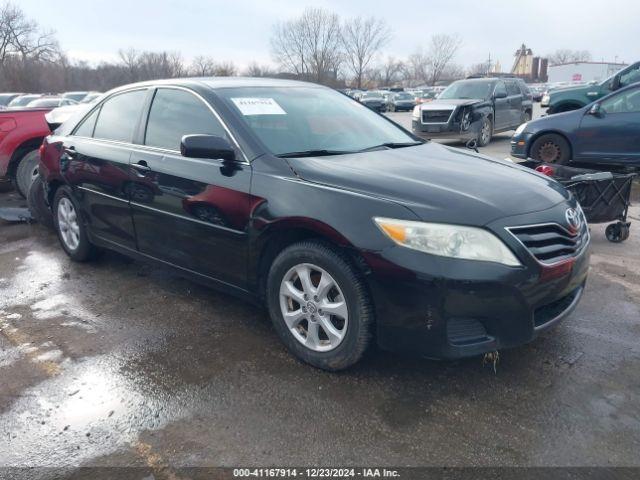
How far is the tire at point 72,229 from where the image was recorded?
4676 millimetres

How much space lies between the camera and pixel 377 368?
118 inches

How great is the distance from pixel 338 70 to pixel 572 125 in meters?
66.2

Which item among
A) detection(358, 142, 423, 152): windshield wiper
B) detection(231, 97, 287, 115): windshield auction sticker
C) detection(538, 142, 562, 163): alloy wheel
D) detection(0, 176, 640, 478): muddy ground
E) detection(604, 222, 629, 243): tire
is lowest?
detection(0, 176, 640, 478): muddy ground

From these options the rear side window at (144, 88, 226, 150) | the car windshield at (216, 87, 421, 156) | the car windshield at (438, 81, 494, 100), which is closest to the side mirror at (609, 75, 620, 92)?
the car windshield at (438, 81, 494, 100)

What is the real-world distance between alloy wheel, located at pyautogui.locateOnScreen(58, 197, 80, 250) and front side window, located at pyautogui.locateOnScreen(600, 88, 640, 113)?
7.59 meters

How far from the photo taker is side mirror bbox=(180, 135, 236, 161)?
3082 mm

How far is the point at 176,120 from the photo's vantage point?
12.2 ft

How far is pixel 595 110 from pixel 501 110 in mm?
5904

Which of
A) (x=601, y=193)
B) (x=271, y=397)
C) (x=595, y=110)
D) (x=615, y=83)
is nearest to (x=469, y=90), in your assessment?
(x=615, y=83)

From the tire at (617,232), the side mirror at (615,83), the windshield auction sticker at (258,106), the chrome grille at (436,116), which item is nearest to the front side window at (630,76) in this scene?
the side mirror at (615,83)

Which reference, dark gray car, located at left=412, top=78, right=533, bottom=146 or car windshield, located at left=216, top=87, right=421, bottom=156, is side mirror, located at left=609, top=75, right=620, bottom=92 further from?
car windshield, located at left=216, top=87, right=421, bottom=156

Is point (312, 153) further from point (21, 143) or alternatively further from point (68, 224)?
point (21, 143)

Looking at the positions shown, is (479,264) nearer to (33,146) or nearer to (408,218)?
(408,218)

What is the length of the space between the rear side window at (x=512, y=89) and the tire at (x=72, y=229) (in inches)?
497
